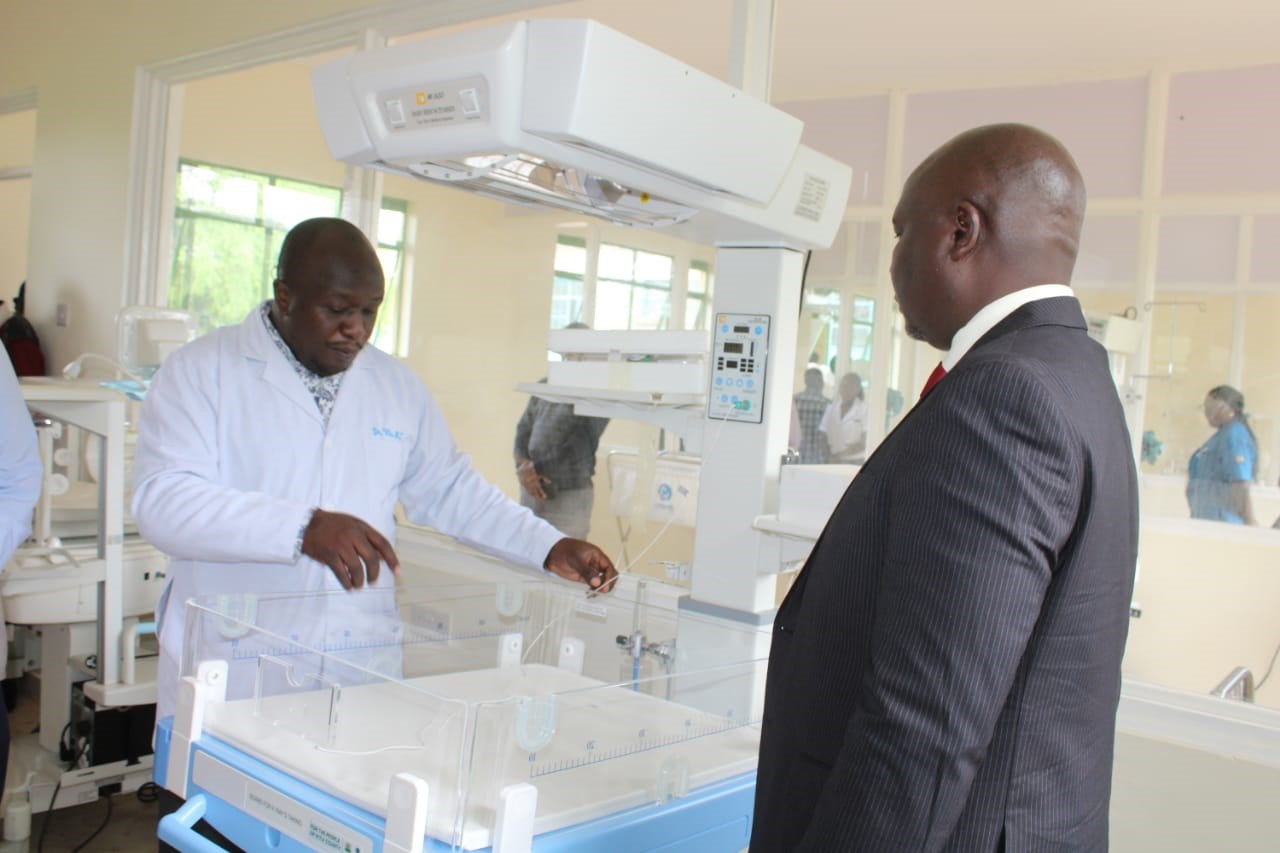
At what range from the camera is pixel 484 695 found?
141 centimetres

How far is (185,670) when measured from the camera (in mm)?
1353

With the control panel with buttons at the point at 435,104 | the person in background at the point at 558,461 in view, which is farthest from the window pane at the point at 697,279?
the control panel with buttons at the point at 435,104

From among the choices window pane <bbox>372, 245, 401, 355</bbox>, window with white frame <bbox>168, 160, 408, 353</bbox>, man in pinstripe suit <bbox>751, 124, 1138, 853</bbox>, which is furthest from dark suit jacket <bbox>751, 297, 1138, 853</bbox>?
window with white frame <bbox>168, 160, 408, 353</bbox>

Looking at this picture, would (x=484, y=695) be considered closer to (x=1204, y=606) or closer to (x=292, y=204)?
(x=1204, y=606)

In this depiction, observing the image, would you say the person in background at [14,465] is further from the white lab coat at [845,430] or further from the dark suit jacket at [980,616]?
the white lab coat at [845,430]

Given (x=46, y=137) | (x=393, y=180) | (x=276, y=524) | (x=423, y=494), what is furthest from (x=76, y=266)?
(x=276, y=524)

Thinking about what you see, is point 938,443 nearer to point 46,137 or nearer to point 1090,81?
point 1090,81

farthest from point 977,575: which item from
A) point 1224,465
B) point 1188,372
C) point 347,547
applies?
point 1188,372

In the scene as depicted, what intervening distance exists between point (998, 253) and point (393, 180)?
3190mm

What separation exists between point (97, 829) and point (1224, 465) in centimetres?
346

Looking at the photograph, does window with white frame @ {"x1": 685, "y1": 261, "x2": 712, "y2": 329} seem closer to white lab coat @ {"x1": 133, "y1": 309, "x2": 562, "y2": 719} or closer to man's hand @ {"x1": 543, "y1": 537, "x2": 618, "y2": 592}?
white lab coat @ {"x1": 133, "y1": 309, "x2": 562, "y2": 719}

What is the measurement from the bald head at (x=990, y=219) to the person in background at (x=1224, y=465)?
239 centimetres

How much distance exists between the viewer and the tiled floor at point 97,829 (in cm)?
275

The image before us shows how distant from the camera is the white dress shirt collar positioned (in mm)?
841
